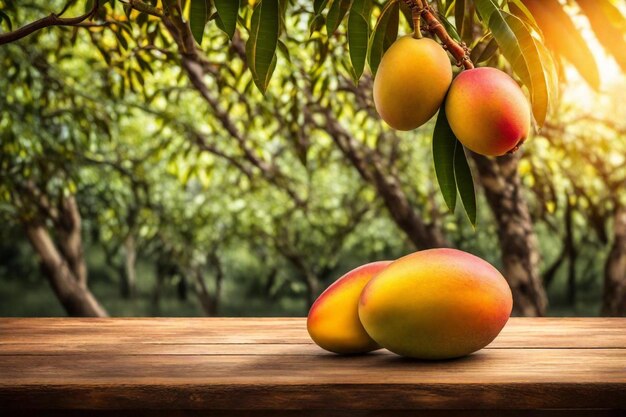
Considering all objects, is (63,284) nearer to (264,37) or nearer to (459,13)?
(459,13)

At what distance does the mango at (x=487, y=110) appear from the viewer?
2.35 feet

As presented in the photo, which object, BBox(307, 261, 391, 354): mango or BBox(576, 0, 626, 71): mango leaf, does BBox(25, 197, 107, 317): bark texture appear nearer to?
BBox(307, 261, 391, 354): mango

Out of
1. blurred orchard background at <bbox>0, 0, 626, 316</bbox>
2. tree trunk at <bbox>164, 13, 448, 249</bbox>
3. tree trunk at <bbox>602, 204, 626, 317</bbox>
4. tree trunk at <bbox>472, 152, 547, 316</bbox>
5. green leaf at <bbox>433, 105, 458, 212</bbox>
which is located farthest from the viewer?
tree trunk at <bbox>602, 204, 626, 317</bbox>

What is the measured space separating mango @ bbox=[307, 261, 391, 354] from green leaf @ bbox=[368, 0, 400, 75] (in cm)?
26

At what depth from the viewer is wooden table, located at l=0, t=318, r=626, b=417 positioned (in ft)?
2.51

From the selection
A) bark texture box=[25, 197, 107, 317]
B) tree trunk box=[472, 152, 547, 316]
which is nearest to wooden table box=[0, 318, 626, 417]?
tree trunk box=[472, 152, 547, 316]

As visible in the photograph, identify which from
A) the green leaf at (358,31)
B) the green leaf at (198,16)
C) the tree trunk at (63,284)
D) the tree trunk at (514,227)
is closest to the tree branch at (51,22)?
the green leaf at (198,16)

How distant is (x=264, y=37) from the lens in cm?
75

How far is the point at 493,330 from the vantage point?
35.8 inches

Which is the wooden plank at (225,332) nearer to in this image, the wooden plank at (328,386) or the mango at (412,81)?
the wooden plank at (328,386)

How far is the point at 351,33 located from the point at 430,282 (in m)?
0.27

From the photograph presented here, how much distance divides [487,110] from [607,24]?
159 millimetres

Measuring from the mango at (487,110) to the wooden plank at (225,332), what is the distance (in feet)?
1.13

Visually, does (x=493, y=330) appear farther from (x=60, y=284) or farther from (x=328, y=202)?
(x=328, y=202)
